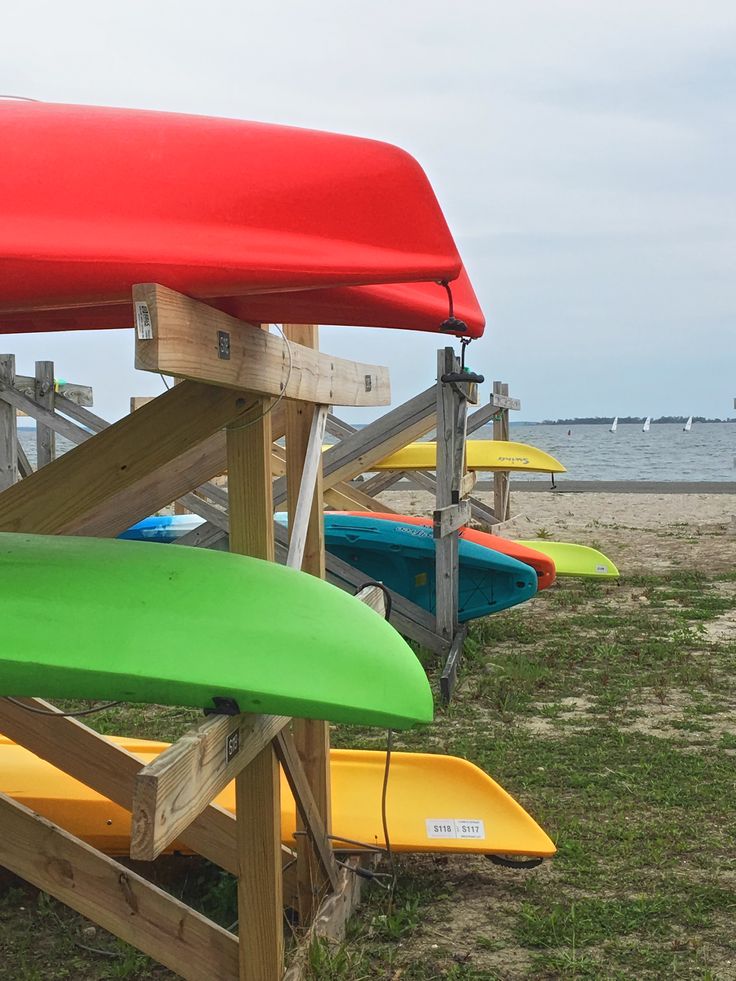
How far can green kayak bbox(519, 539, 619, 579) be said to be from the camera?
10938 mm

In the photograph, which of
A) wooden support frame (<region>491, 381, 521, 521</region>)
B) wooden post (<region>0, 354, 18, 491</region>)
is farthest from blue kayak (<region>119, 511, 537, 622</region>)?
wooden support frame (<region>491, 381, 521, 521</region>)

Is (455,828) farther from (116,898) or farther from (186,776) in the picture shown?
(186,776)

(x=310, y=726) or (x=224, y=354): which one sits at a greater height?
(x=224, y=354)

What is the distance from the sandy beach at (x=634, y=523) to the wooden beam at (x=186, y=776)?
32.1 feet

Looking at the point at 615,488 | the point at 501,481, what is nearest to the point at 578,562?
the point at 501,481

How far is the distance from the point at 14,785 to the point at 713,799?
3203 mm

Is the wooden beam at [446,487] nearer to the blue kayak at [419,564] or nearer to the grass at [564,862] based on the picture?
the grass at [564,862]

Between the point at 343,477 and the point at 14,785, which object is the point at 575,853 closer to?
the point at 14,785

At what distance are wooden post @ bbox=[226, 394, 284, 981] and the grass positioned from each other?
1.10 feet

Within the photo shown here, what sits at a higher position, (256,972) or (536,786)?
(256,972)

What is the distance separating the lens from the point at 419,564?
8.59 meters

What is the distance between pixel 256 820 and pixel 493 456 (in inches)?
368

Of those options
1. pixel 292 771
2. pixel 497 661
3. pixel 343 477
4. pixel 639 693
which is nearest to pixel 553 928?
pixel 292 771

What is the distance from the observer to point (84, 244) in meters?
2.54
